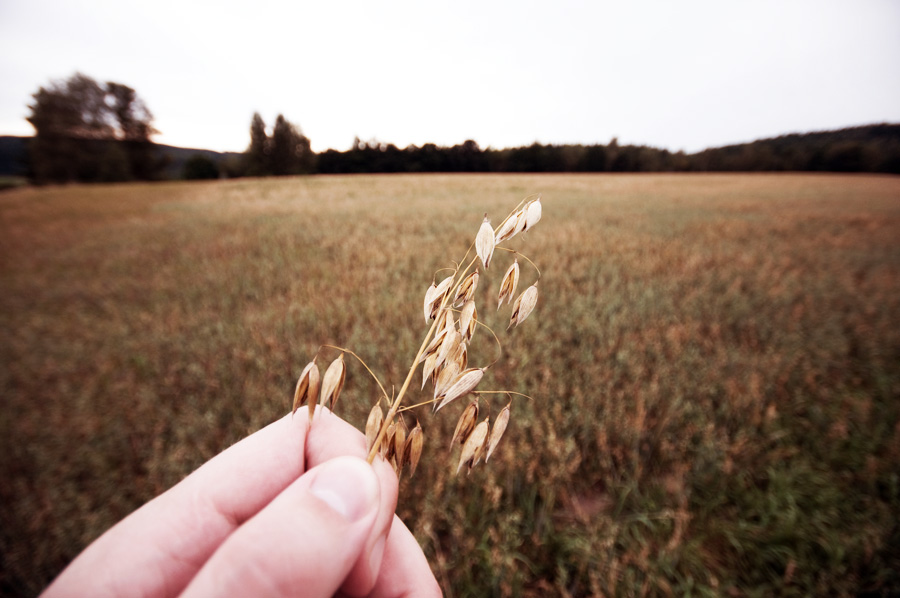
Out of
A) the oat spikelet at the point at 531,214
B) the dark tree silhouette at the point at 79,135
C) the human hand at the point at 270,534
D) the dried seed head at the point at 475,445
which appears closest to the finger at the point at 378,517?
the human hand at the point at 270,534

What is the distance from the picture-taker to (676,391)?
8.14ft

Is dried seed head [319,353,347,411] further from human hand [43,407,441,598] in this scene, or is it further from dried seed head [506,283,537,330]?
dried seed head [506,283,537,330]

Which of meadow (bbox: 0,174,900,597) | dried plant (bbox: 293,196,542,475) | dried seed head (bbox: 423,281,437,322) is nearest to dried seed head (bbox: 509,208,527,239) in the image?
dried plant (bbox: 293,196,542,475)

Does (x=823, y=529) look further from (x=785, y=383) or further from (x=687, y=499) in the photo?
(x=785, y=383)

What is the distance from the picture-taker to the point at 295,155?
5031 centimetres

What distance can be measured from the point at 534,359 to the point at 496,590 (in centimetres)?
167

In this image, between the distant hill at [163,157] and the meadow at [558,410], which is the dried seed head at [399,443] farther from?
the distant hill at [163,157]

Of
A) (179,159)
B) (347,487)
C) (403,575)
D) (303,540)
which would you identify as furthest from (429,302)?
(179,159)

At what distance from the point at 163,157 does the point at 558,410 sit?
63291 mm

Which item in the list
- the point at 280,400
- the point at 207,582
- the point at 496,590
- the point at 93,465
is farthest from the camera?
the point at 280,400

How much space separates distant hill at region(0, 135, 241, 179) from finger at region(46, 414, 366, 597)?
57649 mm

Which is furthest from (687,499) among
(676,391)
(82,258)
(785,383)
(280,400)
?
(82,258)

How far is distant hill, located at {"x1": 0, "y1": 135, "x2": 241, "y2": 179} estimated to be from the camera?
40.6 m

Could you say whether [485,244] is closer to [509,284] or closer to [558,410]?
[509,284]
